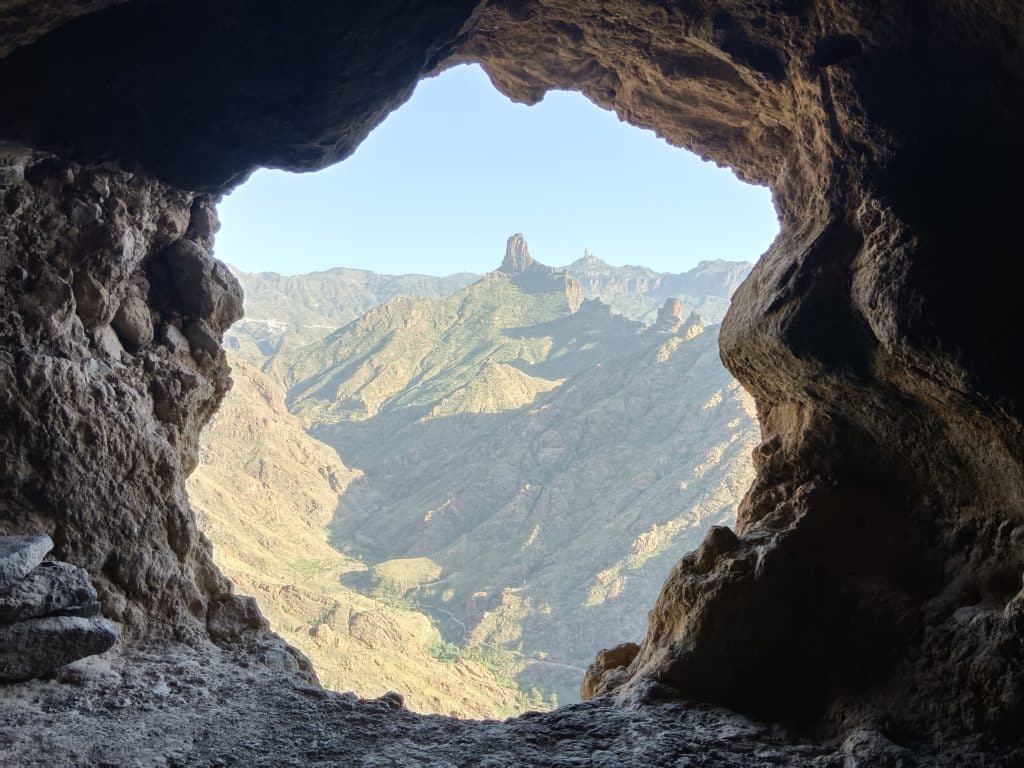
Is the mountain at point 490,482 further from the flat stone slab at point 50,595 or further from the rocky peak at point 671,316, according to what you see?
the flat stone slab at point 50,595

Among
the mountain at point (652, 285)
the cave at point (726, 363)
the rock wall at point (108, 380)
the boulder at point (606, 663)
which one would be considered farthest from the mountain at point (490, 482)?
the mountain at point (652, 285)

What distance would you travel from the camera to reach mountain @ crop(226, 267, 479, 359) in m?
135

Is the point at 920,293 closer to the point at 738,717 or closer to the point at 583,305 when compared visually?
the point at 738,717

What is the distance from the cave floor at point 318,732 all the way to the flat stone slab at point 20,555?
0.59 meters

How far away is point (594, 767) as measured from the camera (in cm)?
375

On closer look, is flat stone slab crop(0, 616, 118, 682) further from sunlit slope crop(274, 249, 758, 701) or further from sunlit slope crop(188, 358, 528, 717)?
sunlit slope crop(274, 249, 758, 701)

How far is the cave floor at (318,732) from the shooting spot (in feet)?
12.1

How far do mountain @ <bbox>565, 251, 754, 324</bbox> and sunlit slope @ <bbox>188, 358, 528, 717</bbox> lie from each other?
308ft

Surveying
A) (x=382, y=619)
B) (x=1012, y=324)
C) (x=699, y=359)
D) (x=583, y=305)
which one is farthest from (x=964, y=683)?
(x=583, y=305)

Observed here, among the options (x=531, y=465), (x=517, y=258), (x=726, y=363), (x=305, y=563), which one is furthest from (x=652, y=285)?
(x=726, y=363)

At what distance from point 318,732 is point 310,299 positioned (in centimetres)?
17467

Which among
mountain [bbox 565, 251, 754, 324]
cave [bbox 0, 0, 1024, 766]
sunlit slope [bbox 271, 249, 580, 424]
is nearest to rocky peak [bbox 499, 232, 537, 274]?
sunlit slope [bbox 271, 249, 580, 424]

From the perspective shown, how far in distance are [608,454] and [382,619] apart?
40164 millimetres

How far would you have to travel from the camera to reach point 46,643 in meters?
4.09
